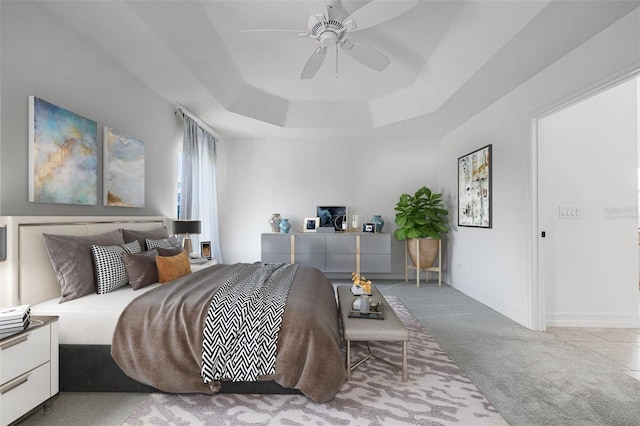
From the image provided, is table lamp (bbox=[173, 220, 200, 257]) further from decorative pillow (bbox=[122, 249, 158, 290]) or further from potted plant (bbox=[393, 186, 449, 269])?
potted plant (bbox=[393, 186, 449, 269])

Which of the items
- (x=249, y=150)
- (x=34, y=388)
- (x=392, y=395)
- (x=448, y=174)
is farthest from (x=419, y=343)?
(x=249, y=150)

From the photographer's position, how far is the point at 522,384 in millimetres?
2188

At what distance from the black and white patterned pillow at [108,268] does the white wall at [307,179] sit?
340 centimetres

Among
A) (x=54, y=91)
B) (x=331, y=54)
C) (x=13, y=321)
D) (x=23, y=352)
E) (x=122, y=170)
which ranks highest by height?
(x=331, y=54)

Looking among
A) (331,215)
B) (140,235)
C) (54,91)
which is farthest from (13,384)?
(331,215)

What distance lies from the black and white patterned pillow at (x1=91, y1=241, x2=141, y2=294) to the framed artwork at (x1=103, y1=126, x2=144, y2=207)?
84cm

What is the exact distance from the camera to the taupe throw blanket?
73.5 inches

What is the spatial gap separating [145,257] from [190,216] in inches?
78.8

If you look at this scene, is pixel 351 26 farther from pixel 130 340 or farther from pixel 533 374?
pixel 533 374

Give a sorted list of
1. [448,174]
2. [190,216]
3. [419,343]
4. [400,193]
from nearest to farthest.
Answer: [419,343], [190,216], [448,174], [400,193]

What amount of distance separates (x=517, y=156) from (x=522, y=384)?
2409mm

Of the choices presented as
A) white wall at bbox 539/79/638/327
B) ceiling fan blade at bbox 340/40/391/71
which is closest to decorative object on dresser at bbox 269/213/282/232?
ceiling fan blade at bbox 340/40/391/71

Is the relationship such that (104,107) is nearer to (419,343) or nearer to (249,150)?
(249,150)

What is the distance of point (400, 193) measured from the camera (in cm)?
592
